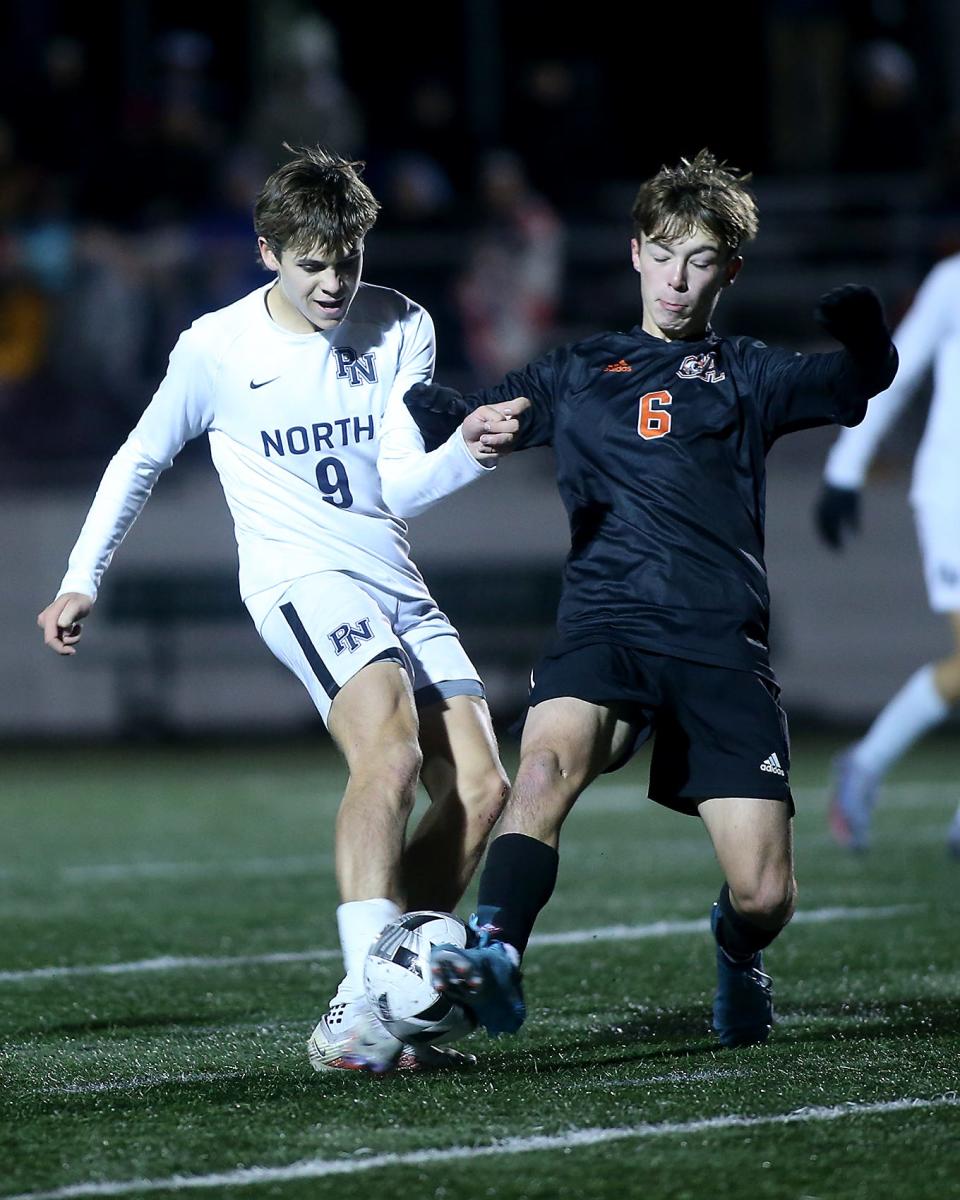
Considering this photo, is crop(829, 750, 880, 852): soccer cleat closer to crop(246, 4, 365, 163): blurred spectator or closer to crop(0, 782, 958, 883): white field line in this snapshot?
Result: crop(0, 782, 958, 883): white field line

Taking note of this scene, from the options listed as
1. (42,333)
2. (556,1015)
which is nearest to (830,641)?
(42,333)

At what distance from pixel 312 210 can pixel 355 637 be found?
3.00ft

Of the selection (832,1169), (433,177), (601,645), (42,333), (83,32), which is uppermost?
(83,32)

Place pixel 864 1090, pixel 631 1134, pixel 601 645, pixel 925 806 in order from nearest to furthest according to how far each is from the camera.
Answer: pixel 631 1134 < pixel 864 1090 < pixel 601 645 < pixel 925 806

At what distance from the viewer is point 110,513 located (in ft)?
14.9

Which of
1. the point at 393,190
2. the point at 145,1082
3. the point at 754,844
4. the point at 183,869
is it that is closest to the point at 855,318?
the point at 754,844

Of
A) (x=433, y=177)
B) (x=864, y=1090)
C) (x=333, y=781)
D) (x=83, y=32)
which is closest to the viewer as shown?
(x=864, y=1090)

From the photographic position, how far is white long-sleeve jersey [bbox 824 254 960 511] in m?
7.12

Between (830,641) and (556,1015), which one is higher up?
(830,641)

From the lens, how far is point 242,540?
15.2 feet

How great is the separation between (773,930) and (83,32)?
50.8ft

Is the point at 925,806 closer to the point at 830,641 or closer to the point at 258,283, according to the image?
the point at 830,641

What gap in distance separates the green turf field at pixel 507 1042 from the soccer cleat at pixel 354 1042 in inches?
2.7

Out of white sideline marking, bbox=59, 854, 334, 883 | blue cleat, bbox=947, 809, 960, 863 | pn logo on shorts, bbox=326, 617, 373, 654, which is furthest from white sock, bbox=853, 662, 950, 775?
pn logo on shorts, bbox=326, 617, 373, 654
